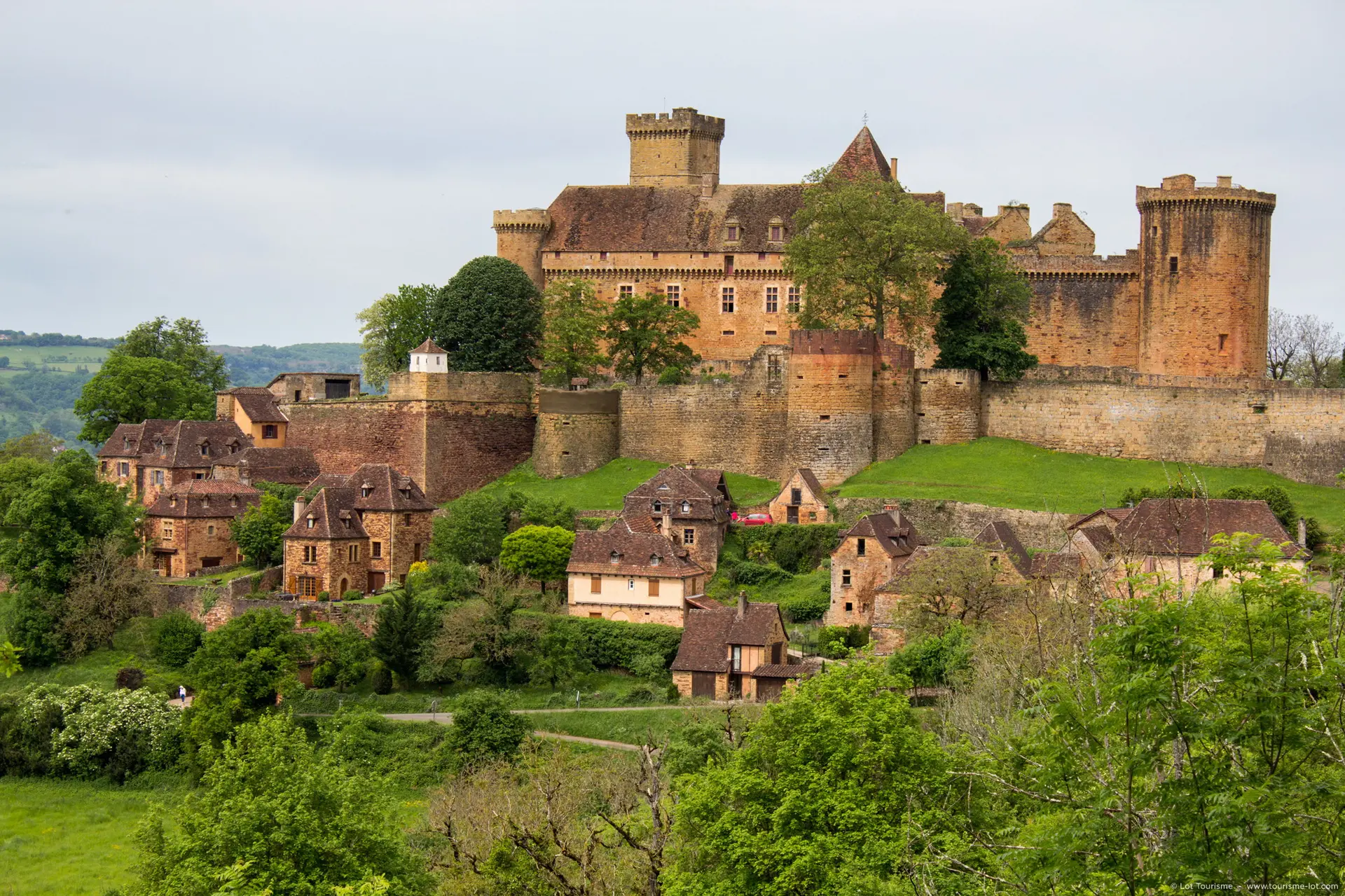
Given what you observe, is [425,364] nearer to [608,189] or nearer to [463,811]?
[608,189]

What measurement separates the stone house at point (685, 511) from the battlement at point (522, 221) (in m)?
18.0

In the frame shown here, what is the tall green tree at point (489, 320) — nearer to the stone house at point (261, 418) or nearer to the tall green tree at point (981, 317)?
the stone house at point (261, 418)

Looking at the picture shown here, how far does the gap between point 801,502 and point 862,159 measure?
17.2m

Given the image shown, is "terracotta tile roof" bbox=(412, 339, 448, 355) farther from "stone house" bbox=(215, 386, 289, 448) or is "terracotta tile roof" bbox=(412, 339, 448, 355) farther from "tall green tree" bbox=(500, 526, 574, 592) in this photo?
"tall green tree" bbox=(500, 526, 574, 592)

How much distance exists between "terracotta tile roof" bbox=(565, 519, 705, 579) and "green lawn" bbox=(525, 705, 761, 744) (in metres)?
5.37

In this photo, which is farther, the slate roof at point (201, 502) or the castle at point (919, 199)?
the castle at point (919, 199)

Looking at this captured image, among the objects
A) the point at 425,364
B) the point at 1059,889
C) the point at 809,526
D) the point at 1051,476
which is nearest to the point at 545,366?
the point at 425,364

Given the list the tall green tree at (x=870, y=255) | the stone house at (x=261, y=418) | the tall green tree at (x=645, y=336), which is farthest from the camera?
the stone house at (x=261, y=418)

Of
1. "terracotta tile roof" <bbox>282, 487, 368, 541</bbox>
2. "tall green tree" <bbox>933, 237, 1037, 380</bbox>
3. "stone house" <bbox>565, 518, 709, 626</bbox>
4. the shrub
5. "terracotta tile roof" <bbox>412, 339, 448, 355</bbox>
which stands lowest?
the shrub

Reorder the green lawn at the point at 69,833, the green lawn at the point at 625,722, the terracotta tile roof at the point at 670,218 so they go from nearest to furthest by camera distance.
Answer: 1. the green lawn at the point at 69,833
2. the green lawn at the point at 625,722
3. the terracotta tile roof at the point at 670,218

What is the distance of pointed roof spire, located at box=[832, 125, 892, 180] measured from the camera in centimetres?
6047

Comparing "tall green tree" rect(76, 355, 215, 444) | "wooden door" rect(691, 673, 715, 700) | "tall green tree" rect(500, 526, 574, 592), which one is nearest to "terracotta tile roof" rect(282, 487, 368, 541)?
"tall green tree" rect(500, 526, 574, 592)

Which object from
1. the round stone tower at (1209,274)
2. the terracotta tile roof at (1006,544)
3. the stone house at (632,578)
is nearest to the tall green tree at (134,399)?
the stone house at (632,578)

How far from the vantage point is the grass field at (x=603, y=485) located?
171ft
